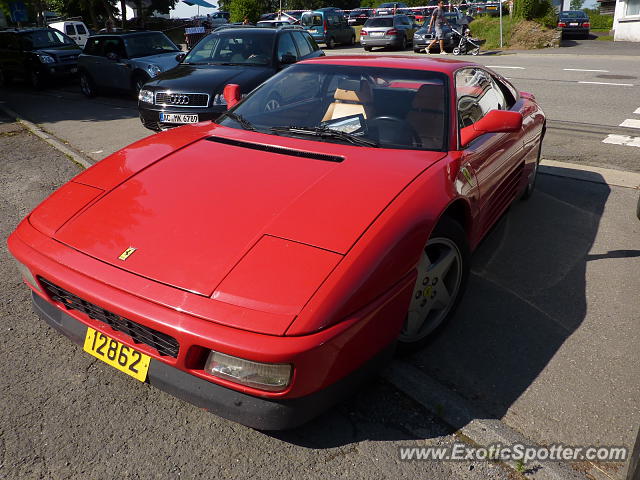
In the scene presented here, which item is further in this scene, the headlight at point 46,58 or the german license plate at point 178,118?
the headlight at point 46,58

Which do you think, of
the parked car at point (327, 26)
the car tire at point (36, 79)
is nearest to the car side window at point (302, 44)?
the car tire at point (36, 79)

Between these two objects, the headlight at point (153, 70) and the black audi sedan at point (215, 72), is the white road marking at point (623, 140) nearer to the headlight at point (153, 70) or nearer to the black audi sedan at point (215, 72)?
the black audi sedan at point (215, 72)

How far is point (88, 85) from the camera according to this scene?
12.2m

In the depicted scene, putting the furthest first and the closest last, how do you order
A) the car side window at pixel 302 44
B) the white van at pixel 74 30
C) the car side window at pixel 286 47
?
the white van at pixel 74 30
the car side window at pixel 302 44
the car side window at pixel 286 47

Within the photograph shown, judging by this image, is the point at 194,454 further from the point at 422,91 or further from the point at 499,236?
the point at 499,236

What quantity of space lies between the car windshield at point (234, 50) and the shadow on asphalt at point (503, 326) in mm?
5019

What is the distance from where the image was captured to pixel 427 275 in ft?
8.88

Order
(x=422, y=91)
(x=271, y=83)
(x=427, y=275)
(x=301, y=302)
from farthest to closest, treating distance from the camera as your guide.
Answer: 1. (x=271, y=83)
2. (x=422, y=91)
3. (x=427, y=275)
4. (x=301, y=302)

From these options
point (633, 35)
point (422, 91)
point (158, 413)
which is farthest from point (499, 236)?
point (633, 35)

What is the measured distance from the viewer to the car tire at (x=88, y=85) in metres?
12.1

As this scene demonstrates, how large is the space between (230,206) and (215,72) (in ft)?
19.7

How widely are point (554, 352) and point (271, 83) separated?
2.57m

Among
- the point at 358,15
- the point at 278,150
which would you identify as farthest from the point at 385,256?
the point at 358,15

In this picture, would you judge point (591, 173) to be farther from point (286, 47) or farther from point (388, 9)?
point (388, 9)
